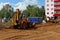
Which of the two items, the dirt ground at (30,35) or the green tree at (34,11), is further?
the green tree at (34,11)

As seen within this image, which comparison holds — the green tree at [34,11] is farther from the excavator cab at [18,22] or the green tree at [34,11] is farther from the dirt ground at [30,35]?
the dirt ground at [30,35]

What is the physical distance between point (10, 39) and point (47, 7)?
179 feet

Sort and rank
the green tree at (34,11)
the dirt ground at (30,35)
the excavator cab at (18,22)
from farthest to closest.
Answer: the green tree at (34,11)
the excavator cab at (18,22)
the dirt ground at (30,35)

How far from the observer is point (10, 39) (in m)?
10.5

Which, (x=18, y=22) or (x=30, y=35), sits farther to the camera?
(x=18, y=22)

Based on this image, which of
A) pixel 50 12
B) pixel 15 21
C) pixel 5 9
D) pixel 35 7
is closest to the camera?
pixel 15 21

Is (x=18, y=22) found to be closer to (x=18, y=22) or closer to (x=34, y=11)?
(x=18, y=22)

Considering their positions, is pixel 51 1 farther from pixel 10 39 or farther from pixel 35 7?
pixel 10 39

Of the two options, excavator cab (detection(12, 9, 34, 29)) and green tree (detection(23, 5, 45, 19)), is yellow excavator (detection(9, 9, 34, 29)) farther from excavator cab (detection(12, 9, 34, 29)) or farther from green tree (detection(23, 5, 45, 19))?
green tree (detection(23, 5, 45, 19))

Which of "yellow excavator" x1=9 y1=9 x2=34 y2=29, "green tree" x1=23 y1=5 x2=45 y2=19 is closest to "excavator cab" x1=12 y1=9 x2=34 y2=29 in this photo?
"yellow excavator" x1=9 y1=9 x2=34 y2=29

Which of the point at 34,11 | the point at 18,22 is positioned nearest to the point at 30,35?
the point at 18,22

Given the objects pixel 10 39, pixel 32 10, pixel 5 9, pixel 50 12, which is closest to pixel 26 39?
pixel 10 39

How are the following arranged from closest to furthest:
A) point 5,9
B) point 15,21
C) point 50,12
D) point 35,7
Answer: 1. point 15,21
2. point 5,9
3. point 35,7
4. point 50,12

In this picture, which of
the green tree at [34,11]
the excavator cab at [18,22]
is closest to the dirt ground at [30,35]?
the excavator cab at [18,22]
